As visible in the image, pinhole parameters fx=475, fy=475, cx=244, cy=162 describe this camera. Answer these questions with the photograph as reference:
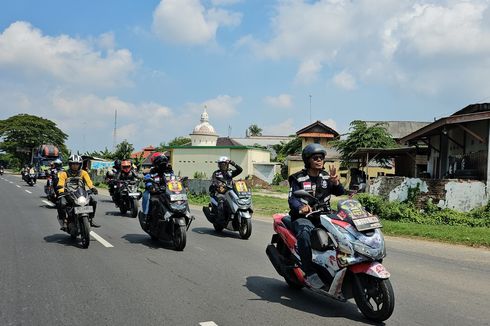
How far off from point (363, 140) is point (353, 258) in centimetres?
3433

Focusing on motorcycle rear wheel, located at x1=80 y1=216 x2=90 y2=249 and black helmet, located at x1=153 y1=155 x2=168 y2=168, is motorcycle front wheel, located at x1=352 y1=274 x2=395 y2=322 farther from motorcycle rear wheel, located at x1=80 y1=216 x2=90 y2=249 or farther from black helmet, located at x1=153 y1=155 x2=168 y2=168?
black helmet, located at x1=153 y1=155 x2=168 y2=168

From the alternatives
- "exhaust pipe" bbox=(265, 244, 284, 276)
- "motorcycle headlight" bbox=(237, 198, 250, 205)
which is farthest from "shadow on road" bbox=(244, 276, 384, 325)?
"motorcycle headlight" bbox=(237, 198, 250, 205)

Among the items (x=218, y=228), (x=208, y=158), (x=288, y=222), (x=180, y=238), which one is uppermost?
(x=208, y=158)

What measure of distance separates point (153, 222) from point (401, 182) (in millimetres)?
9492

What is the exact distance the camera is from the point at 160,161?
9.99 meters

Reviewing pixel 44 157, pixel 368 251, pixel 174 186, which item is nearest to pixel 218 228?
pixel 174 186

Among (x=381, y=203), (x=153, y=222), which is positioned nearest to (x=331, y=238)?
(x=153, y=222)

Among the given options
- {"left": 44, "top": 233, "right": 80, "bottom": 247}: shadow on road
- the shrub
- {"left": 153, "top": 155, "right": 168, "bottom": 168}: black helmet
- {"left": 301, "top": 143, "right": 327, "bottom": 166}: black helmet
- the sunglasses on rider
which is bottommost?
{"left": 44, "top": 233, "right": 80, "bottom": 247}: shadow on road

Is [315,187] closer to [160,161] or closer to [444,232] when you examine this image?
[160,161]

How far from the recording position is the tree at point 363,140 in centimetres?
3766

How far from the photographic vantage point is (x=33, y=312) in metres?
5.08

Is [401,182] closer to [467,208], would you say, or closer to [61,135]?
[467,208]

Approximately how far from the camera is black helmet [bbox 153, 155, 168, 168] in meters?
9.95

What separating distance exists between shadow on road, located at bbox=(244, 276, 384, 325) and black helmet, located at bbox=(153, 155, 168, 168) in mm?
3929
